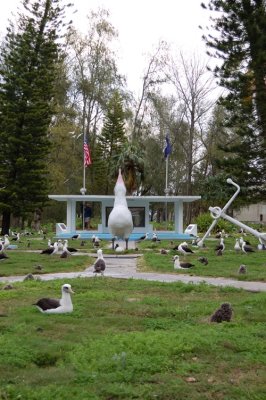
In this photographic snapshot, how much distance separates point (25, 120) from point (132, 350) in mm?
26201

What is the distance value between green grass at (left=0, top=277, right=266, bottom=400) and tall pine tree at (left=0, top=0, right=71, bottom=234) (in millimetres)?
21957

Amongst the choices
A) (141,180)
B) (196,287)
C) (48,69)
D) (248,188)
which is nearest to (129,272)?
(196,287)

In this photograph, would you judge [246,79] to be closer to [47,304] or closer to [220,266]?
[220,266]

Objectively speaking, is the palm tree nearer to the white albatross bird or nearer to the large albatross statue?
the large albatross statue

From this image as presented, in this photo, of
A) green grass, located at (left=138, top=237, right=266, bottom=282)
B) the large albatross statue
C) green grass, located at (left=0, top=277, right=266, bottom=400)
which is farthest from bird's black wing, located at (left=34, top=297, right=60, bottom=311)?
the large albatross statue

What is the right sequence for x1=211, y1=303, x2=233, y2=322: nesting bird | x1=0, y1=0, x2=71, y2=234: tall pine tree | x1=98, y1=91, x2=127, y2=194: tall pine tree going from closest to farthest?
x1=211, y1=303, x2=233, y2=322: nesting bird
x1=0, y1=0, x2=71, y2=234: tall pine tree
x1=98, y1=91, x2=127, y2=194: tall pine tree

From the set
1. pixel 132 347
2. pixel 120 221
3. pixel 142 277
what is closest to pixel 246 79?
pixel 120 221

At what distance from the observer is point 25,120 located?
3034 centimetres

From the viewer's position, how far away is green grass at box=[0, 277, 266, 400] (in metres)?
4.40

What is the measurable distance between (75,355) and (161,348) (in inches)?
33.2

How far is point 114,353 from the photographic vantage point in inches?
210

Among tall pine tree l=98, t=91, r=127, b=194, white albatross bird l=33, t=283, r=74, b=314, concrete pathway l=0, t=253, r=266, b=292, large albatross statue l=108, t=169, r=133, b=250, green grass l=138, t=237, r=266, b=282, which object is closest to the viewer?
white albatross bird l=33, t=283, r=74, b=314

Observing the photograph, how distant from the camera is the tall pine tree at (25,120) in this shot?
29.9 metres

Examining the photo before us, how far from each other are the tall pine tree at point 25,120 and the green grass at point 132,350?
21957mm
